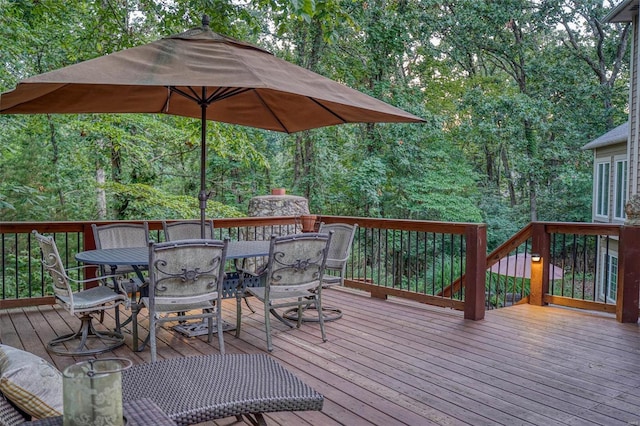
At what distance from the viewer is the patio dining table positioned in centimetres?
351

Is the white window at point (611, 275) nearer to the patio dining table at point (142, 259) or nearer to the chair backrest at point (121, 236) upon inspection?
the patio dining table at point (142, 259)

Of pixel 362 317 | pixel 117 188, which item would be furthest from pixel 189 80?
pixel 117 188

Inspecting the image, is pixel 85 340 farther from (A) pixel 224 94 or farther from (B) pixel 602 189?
(B) pixel 602 189

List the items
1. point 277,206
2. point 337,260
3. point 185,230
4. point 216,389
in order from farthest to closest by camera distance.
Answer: point 277,206
point 185,230
point 337,260
point 216,389

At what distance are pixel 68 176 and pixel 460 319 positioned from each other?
381 inches

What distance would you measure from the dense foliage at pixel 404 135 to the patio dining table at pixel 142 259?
5194 millimetres

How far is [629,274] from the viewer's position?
4.52 metres

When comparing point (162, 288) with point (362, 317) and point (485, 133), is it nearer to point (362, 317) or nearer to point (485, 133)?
point (362, 317)

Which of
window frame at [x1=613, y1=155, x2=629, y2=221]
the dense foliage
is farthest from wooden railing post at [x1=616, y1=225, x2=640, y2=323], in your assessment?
window frame at [x1=613, y1=155, x2=629, y2=221]

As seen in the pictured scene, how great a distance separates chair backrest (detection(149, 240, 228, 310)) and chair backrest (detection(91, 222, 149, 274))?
4.49 feet

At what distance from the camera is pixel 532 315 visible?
4.81 meters

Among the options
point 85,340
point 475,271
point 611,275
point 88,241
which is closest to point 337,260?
point 475,271

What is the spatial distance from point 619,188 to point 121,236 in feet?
36.2

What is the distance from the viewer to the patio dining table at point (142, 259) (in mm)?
3514
